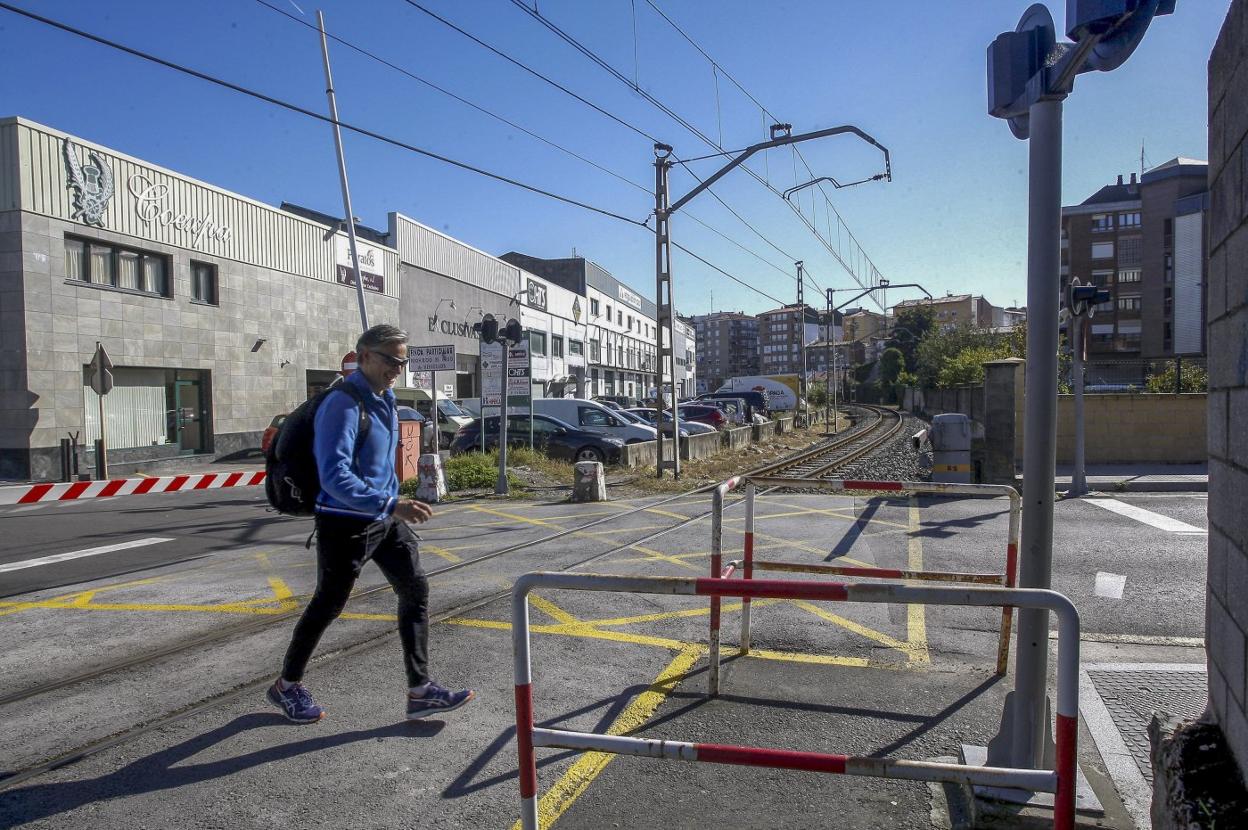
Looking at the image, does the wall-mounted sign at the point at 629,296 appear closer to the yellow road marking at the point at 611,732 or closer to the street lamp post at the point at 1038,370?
the yellow road marking at the point at 611,732

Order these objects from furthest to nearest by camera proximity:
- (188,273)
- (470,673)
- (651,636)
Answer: (188,273) < (651,636) < (470,673)

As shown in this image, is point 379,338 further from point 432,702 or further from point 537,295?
point 537,295

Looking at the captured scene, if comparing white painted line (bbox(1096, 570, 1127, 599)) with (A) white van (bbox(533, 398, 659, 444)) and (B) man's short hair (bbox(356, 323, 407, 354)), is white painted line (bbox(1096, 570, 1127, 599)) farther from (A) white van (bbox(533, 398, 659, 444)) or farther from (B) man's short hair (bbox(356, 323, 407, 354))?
(A) white van (bbox(533, 398, 659, 444))

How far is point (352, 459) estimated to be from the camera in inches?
155

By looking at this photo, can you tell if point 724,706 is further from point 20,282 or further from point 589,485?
point 20,282

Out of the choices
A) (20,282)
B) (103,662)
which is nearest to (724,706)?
(103,662)

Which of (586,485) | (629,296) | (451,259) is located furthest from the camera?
(629,296)

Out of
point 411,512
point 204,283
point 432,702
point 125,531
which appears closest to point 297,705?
point 432,702

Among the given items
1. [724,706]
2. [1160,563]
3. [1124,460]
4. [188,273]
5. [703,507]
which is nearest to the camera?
[724,706]

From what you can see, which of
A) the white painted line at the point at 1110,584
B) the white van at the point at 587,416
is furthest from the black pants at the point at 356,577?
the white van at the point at 587,416

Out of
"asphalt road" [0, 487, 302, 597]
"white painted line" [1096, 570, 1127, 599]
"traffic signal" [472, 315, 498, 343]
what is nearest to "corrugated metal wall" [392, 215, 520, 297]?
"traffic signal" [472, 315, 498, 343]

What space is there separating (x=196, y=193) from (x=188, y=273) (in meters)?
2.35

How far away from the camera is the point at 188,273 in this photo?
23688mm

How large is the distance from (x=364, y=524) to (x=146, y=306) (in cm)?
2175
